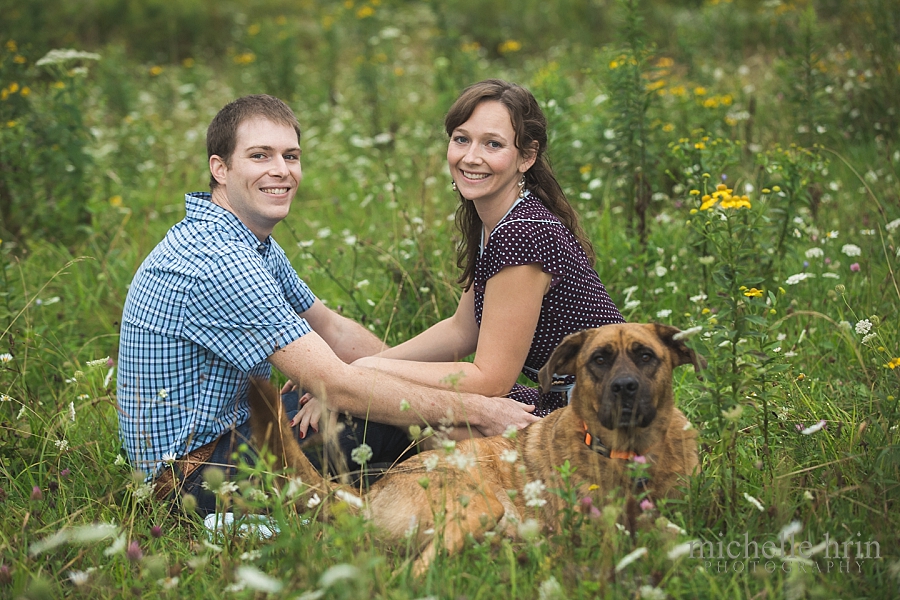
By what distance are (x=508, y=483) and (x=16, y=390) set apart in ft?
8.30

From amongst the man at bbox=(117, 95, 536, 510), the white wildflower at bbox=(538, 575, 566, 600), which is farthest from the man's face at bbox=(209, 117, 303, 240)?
the white wildflower at bbox=(538, 575, 566, 600)

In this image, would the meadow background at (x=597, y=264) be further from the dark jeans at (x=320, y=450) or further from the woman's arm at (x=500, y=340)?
the woman's arm at (x=500, y=340)

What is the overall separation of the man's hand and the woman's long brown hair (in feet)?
2.24

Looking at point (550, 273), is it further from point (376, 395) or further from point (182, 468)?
point (182, 468)

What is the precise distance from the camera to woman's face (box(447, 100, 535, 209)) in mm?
3346

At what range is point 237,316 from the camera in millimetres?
2941

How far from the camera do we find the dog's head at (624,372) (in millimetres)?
2699

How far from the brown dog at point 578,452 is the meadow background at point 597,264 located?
14cm

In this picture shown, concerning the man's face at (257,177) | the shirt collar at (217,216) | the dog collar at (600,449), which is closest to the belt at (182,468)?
the shirt collar at (217,216)

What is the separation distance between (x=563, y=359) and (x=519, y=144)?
40.5 inches

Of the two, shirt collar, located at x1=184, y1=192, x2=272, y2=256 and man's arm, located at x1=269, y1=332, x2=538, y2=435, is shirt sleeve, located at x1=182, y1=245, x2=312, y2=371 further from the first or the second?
shirt collar, located at x1=184, y1=192, x2=272, y2=256

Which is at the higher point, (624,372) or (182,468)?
(624,372)

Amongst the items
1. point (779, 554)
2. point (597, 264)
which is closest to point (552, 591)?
point (779, 554)

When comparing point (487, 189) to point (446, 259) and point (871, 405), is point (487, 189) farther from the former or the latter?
point (871, 405)
